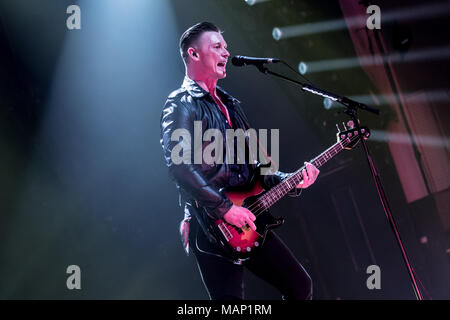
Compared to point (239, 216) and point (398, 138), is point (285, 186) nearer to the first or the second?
point (239, 216)

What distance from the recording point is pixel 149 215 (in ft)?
12.4

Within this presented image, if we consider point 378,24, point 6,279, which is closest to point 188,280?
point 6,279

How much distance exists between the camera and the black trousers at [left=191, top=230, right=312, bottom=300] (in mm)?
2439

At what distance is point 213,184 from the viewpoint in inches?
102

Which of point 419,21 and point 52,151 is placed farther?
point 419,21

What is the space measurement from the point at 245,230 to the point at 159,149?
5.18 ft

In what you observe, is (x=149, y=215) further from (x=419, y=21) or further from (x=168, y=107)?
(x=419, y=21)

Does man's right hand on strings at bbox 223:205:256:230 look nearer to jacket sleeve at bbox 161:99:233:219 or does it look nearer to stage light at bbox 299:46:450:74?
jacket sleeve at bbox 161:99:233:219

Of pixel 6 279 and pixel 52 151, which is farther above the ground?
pixel 52 151

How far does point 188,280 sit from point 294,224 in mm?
1193

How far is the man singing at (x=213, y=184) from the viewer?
7.91 feet

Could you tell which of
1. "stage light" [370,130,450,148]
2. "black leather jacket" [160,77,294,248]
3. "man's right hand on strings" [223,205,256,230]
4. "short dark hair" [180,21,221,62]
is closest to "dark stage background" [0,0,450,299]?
"stage light" [370,130,450,148]

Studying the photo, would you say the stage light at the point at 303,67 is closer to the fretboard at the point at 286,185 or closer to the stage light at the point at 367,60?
the stage light at the point at 367,60

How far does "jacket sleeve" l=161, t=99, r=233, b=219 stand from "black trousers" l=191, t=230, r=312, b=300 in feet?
0.79
